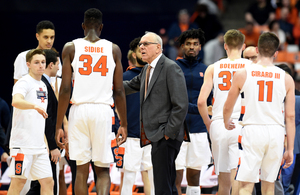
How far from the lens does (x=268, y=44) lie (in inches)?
222

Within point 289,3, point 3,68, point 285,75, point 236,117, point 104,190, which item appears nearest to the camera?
point 285,75

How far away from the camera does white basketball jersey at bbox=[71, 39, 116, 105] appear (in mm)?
6148

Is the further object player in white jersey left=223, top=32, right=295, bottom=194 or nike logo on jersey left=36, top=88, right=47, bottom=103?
nike logo on jersey left=36, top=88, right=47, bottom=103

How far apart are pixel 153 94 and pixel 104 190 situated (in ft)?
4.71

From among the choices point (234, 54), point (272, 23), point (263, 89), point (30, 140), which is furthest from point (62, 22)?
point (263, 89)

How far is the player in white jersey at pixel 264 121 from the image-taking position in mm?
5492

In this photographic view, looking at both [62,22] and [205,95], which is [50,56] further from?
[62,22]

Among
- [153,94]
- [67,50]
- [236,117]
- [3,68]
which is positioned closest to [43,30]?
[67,50]

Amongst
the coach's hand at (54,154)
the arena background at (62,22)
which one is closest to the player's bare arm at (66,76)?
the coach's hand at (54,154)

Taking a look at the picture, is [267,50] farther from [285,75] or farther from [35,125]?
[35,125]

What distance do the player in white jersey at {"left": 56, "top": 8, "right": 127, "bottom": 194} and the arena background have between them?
21.0 feet

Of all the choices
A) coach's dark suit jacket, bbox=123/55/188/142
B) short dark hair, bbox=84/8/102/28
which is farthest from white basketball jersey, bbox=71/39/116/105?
coach's dark suit jacket, bbox=123/55/188/142

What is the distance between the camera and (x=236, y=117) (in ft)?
21.8

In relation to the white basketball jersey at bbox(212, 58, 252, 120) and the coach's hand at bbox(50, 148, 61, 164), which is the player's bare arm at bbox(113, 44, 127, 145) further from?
the white basketball jersey at bbox(212, 58, 252, 120)
